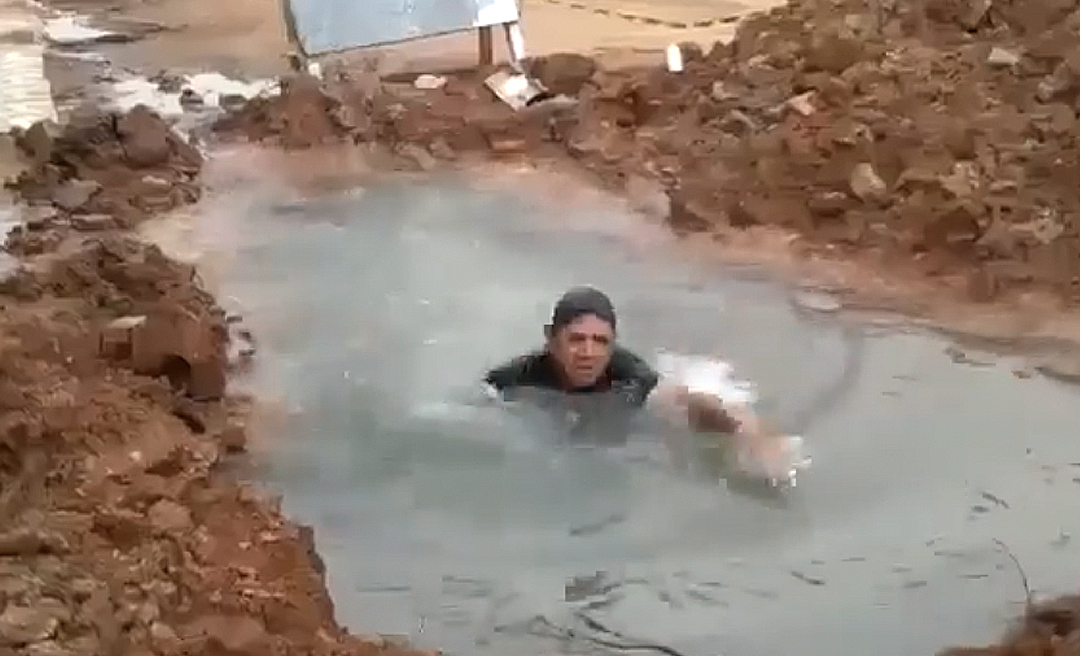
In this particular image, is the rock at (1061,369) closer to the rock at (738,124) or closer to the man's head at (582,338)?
the man's head at (582,338)

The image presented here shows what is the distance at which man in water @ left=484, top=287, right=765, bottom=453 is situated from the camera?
5770 millimetres

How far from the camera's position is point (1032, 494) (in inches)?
211

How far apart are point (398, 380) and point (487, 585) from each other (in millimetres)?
1585

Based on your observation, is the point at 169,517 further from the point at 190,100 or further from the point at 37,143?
the point at 190,100

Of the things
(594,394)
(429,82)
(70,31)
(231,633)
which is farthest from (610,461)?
(70,31)

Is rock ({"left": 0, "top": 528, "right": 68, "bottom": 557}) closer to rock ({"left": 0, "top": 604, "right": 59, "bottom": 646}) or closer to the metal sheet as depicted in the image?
rock ({"left": 0, "top": 604, "right": 59, "bottom": 646})

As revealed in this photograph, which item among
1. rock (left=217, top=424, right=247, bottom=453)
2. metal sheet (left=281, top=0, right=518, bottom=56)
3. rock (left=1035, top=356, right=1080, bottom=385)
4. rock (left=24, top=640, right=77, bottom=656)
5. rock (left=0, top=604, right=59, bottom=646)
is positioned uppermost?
metal sheet (left=281, top=0, right=518, bottom=56)

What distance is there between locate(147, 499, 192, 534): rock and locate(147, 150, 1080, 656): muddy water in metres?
0.52

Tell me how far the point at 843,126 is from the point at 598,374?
2.48m

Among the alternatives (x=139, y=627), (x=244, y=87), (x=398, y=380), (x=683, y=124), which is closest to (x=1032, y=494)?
(x=398, y=380)

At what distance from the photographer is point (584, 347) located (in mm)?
5766

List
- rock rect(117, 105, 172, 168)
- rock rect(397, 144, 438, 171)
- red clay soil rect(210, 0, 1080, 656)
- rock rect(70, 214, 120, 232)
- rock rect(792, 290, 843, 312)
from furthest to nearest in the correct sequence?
rock rect(397, 144, 438, 171) → rock rect(117, 105, 172, 168) → rock rect(70, 214, 120, 232) → red clay soil rect(210, 0, 1080, 656) → rock rect(792, 290, 843, 312)

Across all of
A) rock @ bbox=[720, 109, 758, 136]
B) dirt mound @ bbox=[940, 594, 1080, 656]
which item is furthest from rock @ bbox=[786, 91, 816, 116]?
dirt mound @ bbox=[940, 594, 1080, 656]

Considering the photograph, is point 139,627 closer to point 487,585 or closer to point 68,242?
point 487,585
